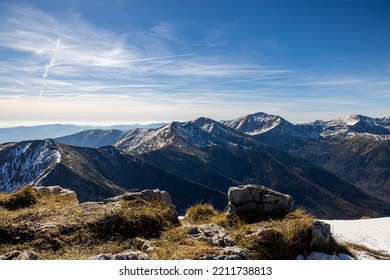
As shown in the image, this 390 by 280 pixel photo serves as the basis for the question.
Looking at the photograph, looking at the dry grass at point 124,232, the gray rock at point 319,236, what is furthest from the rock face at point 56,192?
the gray rock at point 319,236

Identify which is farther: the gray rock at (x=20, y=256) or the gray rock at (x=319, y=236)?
the gray rock at (x=319, y=236)

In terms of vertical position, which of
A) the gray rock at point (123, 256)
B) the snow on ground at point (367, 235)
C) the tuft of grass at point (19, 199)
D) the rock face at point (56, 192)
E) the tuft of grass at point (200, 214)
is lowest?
the snow on ground at point (367, 235)

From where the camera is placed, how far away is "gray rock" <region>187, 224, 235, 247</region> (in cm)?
937

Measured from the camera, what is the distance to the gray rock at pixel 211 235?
369 inches

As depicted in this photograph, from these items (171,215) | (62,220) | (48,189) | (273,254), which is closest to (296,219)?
(273,254)

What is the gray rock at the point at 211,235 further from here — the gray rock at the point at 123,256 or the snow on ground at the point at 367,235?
the snow on ground at the point at 367,235

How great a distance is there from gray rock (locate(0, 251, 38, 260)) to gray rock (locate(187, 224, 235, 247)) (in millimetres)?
4395

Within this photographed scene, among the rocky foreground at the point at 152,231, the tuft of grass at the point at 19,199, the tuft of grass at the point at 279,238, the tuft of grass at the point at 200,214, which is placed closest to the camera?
the rocky foreground at the point at 152,231

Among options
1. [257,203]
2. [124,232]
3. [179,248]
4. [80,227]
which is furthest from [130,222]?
[257,203]

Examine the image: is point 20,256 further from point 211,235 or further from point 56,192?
point 56,192

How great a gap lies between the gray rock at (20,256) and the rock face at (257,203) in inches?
282

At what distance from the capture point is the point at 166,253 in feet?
28.3

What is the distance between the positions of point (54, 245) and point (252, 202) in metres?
7.61

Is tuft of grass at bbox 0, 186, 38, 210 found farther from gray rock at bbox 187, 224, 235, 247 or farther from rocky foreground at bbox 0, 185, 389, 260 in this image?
gray rock at bbox 187, 224, 235, 247
